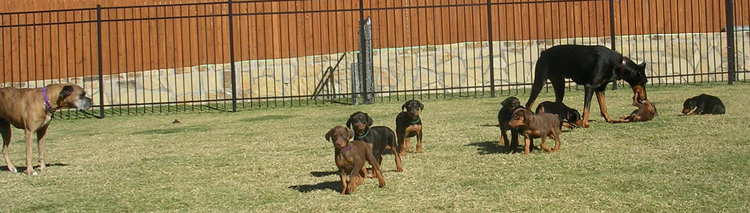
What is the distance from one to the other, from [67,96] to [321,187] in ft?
10.4

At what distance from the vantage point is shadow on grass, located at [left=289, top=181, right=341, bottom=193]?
27.3ft

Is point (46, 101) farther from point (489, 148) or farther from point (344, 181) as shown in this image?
point (489, 148)

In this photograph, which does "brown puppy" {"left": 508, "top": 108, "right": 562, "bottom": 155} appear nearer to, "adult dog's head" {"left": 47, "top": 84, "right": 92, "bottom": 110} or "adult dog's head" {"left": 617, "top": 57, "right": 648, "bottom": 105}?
"adult dog's head" {"left": 617, "top": 57, "right": 648, "bottom": 105}

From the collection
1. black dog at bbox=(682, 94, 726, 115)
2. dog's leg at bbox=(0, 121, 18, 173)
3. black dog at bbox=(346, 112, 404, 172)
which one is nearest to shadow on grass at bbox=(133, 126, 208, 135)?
dog's leg at bbox=(0, 121, 18, 173)

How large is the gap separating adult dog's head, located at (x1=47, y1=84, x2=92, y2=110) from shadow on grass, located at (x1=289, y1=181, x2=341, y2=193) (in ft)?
9.23

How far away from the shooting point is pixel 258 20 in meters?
22.0

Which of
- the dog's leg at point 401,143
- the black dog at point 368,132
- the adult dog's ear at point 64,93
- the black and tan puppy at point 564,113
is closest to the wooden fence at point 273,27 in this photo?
the black and tan puppy at point 564,113

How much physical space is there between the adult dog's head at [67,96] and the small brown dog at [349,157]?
Result: 11.1ft

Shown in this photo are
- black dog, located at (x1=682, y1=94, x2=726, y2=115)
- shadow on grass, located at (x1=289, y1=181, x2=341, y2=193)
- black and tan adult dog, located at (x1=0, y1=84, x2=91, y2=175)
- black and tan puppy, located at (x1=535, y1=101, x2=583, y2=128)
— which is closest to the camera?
shadow on grass, located at (x1=289, y1=181, x2=341, y2=193)

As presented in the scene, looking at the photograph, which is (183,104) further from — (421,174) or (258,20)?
(421,174)

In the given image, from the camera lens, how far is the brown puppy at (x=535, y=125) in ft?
31.0

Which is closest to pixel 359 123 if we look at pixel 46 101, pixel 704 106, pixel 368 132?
pixel 368 132

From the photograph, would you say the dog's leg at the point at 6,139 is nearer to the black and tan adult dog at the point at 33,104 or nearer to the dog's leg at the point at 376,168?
the black and tan adult dog at the point at 33,104

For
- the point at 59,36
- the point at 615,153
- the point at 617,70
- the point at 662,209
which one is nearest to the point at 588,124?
the point at 617,70
